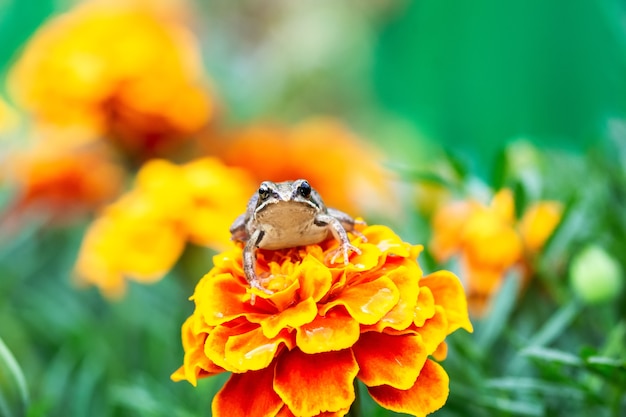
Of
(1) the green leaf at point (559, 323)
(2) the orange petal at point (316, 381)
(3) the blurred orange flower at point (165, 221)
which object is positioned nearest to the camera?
(2) the orange petal at point (316, 381)

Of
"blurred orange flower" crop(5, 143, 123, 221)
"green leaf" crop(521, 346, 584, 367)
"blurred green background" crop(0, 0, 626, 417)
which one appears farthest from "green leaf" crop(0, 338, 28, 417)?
"blurred orange flower" crop(5, 143, 123, 221)

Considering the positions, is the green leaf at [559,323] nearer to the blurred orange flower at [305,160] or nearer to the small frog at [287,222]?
the small frog at [287,222]

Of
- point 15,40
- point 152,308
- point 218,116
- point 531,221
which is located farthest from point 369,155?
point 15,40

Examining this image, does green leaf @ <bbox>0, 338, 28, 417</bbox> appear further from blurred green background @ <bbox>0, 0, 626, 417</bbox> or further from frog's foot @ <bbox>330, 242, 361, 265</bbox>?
frog's foot @ <bbox>330, 242, 361, 265</bbox>

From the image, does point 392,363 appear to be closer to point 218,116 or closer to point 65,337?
point 65,337

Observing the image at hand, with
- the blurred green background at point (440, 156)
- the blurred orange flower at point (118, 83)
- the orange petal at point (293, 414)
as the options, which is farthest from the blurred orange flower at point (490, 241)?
the blurred orange flower at point (118, 83)

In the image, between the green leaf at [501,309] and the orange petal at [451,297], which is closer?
the orange petal at [451,297]
